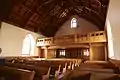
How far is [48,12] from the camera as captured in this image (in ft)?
41.9

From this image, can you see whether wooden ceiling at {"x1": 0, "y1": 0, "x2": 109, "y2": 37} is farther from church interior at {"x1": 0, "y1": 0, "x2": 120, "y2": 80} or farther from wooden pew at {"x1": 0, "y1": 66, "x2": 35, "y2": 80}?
wooden pew at {"x1": 0, "y1": 66, "x2": 35, "y2": 80}

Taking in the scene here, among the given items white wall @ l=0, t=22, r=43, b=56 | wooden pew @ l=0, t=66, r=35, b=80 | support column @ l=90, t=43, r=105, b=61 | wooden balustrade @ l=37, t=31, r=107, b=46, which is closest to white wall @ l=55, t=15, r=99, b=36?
wooden balustrade @ l=37, t=31, r=107, b=46

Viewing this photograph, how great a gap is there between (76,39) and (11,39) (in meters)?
5.49

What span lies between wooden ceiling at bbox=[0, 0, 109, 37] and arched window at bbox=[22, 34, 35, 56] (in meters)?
0.92

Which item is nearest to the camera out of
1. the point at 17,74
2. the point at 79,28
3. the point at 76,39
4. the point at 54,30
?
the point at 17,74

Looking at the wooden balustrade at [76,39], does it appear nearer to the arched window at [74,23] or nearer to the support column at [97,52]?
the support column at [97,52]

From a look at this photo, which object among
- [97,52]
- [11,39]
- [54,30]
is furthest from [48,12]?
[97,52]

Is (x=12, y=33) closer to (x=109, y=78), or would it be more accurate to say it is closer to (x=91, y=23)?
(x=91, y=23)

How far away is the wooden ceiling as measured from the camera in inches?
394

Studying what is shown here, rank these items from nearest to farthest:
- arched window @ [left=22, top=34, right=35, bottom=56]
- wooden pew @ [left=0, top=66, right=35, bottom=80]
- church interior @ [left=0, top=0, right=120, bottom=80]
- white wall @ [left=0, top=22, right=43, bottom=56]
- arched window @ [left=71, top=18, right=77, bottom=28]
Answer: wooden pew @ [left=0, top=66, right=35, bottom=80] < church interior @ [left=0, top=0, right=120, bottom=80] < white wall @ [left=0, top=22, right=43, bottom=56] < arched window @ [left=22, top=34, right=35, bottom=56] < arched window @ [left=71, top=18, right=77, bottom=28]

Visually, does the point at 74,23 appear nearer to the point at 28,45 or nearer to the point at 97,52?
the point at 97,52

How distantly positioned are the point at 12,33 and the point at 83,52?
22.0 feet

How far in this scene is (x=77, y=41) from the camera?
11.5 meters

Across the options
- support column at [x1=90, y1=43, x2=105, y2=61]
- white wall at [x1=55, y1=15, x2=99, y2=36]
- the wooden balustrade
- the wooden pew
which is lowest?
the wooden pew
